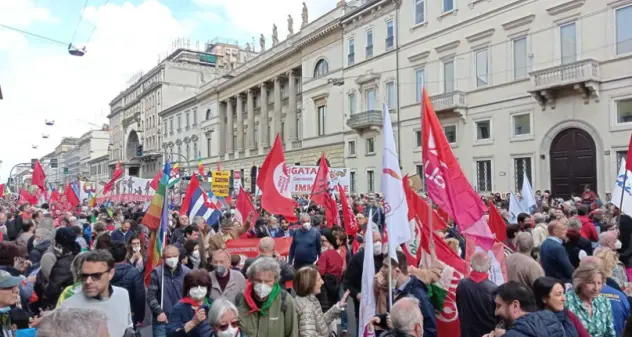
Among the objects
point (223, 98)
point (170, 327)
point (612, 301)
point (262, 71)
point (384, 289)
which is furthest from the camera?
point (223, 98)

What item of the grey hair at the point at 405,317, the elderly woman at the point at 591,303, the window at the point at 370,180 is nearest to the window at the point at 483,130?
the window at the point at 370,180

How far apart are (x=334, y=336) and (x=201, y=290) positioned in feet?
4.65

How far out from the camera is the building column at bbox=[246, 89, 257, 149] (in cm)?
5375

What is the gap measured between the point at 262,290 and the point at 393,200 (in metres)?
1.71

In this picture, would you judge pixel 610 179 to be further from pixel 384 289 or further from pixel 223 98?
pixel 223 98

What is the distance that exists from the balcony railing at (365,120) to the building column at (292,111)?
11.5 meters

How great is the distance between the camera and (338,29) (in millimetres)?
38156

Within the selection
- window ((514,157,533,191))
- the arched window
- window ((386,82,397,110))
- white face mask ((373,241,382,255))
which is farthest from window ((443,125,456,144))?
white face mask ((373,241,382,255))

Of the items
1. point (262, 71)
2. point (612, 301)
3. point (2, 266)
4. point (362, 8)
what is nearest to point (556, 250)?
point (612, 301)

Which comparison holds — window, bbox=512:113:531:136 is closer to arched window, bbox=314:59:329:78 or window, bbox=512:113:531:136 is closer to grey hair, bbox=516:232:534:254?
arched window, bbox=314:59:329:78

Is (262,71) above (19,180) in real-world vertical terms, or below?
above

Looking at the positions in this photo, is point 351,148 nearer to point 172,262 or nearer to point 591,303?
point 172,262

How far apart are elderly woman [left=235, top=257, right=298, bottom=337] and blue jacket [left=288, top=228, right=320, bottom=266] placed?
4.48 metres

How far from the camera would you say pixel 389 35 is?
3322cm
